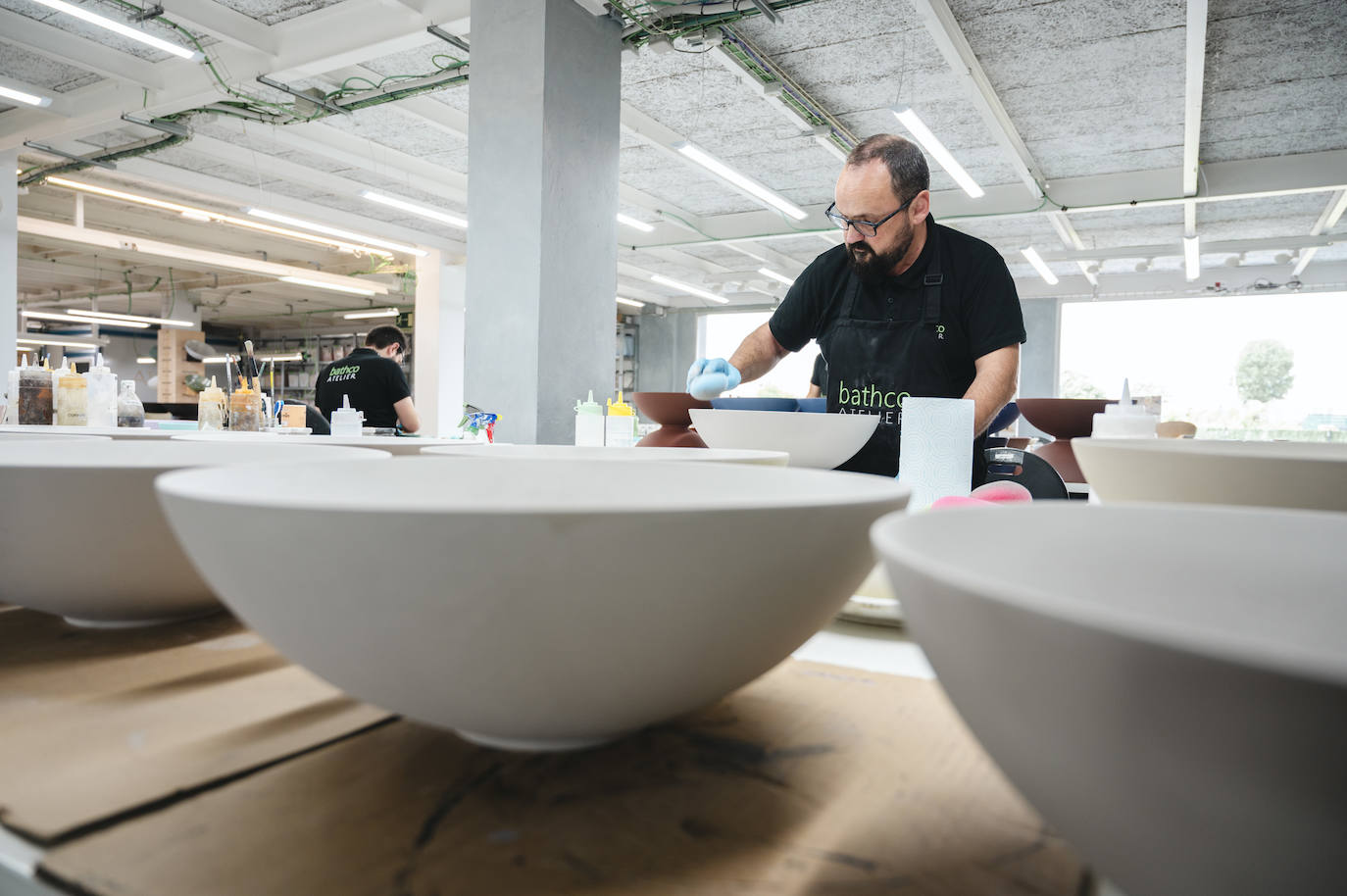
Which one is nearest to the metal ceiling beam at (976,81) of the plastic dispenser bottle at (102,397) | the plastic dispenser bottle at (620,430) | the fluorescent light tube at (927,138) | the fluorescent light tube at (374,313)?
the fluorescent light tube at (927,138)

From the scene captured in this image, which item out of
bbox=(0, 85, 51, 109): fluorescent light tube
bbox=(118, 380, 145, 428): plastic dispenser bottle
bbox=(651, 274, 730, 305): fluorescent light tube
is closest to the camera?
bbox=(118, 380, 145, 428): plastic dispenser bottle

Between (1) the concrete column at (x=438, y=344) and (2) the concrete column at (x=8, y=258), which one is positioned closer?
(2) the concrete column at (x=8, y=258)

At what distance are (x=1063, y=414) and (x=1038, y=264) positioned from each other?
7.72 metres

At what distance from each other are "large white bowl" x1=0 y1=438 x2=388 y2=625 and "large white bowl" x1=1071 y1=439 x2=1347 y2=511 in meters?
0.54

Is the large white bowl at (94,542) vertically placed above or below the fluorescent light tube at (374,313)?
below

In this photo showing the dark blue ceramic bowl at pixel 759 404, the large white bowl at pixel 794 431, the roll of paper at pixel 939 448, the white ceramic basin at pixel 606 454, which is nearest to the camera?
the white ceramic basin at pixel 606 454

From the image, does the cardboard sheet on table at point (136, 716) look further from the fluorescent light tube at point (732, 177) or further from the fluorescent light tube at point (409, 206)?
the fluorescent light tube at point (409, 206)

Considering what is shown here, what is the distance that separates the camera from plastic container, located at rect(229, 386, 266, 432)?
9.96 ft

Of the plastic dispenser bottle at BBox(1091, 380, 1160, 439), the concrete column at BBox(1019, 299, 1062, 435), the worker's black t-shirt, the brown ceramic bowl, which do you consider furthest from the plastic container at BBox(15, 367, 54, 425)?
the concrete column at BBox(1019, 299, 1062, 435)

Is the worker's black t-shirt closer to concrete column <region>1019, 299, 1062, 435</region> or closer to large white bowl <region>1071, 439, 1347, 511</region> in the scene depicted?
large white bowl <region>1071, 439, 1347, 511</region>

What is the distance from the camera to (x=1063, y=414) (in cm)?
282

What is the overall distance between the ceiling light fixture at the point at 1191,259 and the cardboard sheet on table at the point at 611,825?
10.1 meters

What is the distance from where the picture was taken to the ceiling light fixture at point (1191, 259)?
8.94 meters

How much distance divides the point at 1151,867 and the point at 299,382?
18179mm
